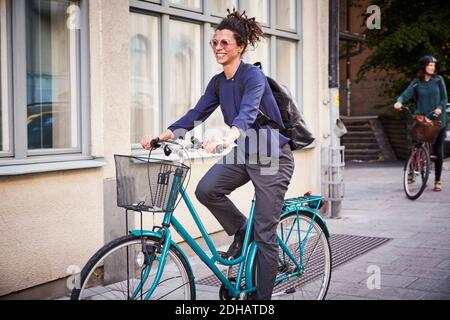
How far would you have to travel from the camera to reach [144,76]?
6316 millimetres

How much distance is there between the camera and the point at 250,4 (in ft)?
26.1

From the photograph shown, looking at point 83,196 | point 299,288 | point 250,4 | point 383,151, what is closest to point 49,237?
point 83,196

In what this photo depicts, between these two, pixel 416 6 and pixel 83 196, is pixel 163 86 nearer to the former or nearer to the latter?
pixel 83 196

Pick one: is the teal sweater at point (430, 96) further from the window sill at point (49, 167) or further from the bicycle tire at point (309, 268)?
the window sill at point (49, 167)

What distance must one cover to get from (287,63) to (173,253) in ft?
18.3

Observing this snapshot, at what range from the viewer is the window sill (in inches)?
180

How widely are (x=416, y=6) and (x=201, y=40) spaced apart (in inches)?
496

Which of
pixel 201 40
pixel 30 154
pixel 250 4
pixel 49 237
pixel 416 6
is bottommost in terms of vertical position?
pixel 49 237

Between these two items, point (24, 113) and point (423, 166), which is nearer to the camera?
point (24, 113)

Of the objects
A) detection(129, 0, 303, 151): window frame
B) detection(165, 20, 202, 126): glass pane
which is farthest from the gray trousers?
detection(165, 20, 202, 126): glass pane

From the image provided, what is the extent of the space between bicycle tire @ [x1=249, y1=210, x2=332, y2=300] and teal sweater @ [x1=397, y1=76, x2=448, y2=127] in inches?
230

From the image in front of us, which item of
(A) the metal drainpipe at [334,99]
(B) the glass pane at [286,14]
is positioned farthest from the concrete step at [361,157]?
(B) the glass pane at [286,14]
